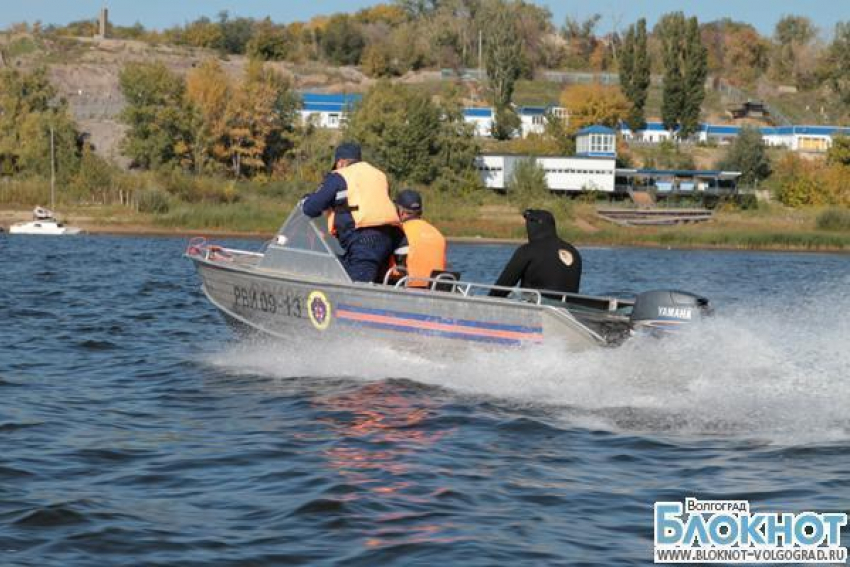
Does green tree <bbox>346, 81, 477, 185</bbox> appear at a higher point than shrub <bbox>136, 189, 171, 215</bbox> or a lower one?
higher

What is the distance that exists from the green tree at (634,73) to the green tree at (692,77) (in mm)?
4171

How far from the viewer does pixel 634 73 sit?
328 ft

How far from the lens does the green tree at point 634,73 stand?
325 ft

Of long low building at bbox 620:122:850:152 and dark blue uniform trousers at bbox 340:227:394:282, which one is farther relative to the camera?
long low building at bbox 620:122:850:152

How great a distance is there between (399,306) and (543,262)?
1.36m

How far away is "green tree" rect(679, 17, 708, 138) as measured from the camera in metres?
94.7

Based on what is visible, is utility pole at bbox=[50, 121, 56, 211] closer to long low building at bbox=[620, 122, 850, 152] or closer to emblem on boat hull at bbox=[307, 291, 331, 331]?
long low building at bbox=[620, 122, 850, 152]

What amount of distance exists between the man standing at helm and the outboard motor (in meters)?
2.73

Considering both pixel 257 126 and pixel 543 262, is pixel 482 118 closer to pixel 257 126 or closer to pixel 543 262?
pixel 257 126

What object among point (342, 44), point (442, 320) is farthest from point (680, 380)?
point (342, 44)

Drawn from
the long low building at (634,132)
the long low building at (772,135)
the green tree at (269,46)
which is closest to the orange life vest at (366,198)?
the long low building at (634,132)

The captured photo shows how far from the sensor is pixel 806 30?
164m

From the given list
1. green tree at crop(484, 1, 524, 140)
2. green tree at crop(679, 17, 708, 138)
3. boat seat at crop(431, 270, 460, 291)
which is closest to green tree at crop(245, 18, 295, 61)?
green tree at crop(484, 1, 524, 140)

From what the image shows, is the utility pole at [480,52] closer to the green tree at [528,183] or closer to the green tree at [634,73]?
the green tree at [634,73]
